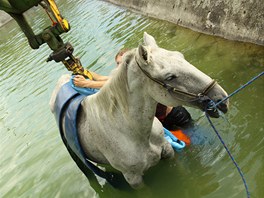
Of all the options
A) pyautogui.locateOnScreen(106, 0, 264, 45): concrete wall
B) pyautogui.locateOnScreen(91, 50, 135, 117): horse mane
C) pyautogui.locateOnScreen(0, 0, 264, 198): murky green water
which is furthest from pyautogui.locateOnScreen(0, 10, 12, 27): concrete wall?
pyautogui.locateOnScreen(91, 50, 135, 117): horse mane

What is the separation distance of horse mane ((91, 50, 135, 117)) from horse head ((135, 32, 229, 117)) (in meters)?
0.22

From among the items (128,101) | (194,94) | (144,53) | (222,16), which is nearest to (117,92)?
(128,101)

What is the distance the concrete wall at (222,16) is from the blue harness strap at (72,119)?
411 centimetres

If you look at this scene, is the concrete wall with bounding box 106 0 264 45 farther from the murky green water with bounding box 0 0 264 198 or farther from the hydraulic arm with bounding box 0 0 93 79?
the hydraulic arm with bounding box 0 0 93 79

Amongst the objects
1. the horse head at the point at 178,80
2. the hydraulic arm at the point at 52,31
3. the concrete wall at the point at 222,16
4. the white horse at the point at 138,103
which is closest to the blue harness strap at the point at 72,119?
the white horse at the point at 138,103

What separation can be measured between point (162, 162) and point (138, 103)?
1.71 metres

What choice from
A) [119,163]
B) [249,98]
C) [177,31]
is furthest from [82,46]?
[119,163]

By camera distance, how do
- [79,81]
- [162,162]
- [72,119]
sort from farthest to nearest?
[162,162], [79,81], [72,119]

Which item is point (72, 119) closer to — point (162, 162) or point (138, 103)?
point (138, 103)

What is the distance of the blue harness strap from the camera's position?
4.36 metres

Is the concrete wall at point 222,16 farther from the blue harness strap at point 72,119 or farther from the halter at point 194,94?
the halter at point 194,94

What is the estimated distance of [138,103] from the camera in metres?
3.51

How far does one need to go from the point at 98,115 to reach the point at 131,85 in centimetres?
80

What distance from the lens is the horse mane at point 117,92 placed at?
3367mm
